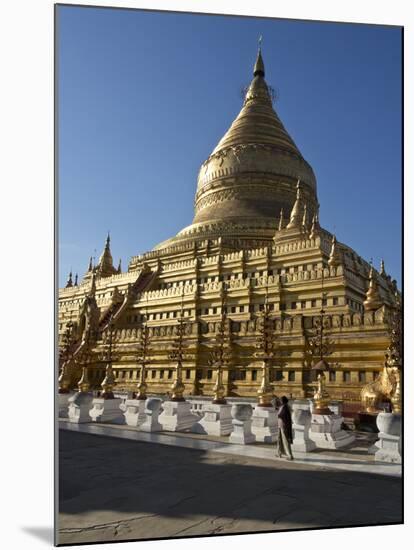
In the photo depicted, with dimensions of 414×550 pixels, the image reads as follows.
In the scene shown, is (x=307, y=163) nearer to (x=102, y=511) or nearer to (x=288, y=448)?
(x=288, y=448)

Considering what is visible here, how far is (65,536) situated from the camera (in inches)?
277

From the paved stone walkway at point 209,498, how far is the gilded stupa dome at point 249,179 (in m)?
28.8

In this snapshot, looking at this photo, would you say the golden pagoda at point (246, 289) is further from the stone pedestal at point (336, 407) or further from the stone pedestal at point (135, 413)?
the stone pedestal at point (336, 407)

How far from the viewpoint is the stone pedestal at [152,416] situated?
15.2m

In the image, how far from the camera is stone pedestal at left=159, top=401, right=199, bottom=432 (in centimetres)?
1527

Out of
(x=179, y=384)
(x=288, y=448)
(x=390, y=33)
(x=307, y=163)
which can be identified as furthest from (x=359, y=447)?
(x=307, y=163)

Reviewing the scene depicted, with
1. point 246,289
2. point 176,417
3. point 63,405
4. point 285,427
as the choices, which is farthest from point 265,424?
point 246,289

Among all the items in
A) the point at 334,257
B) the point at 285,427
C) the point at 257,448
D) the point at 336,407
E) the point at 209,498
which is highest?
the point at 334,257

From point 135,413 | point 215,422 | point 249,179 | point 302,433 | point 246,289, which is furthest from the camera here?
point 249,179

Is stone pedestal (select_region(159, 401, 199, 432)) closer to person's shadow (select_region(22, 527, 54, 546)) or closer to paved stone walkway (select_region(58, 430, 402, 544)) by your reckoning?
paved stone walkway (select_region(58, 430, 402, 544))

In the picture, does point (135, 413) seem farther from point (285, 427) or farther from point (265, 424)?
point (285, 427)

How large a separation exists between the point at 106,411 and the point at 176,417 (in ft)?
11.7

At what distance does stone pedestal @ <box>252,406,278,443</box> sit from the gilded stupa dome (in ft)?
81.3

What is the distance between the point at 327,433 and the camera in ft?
41.2
